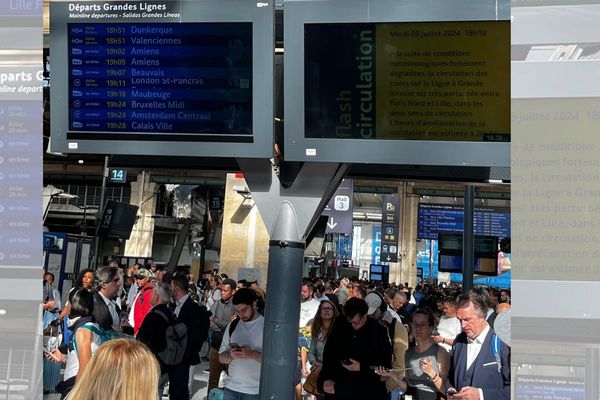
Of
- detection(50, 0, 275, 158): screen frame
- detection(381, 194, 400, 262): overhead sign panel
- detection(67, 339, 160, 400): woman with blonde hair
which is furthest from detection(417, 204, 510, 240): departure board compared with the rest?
detection(67, 339, 160, 400): woman with blonde hair

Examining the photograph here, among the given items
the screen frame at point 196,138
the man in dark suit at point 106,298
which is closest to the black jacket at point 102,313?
the man in dark suit at point 106,298

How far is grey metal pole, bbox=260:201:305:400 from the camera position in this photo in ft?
16.3

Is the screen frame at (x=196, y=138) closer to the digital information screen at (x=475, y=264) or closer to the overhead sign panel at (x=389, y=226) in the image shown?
the digital information screen at (x=475, y=264)

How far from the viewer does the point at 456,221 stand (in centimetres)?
3712

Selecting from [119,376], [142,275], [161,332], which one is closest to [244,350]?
[161,332]

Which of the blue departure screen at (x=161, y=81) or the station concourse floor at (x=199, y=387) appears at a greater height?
the blue departure screen at (x=161, y=81)

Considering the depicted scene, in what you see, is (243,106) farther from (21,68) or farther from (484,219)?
(484,219)

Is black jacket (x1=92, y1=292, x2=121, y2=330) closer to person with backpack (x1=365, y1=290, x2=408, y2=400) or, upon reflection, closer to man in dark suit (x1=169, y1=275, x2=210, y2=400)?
man in dark suit (x1=169, y1=275, x2=210, y2=400)

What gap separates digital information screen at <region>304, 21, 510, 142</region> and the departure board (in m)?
31.3

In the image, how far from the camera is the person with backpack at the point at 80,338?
5.34 metres

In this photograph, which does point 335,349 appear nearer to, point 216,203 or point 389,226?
point 216,203

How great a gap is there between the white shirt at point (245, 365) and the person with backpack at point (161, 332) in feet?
2.84

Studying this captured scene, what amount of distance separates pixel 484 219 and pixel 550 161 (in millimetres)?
33640

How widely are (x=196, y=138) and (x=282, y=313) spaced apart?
4.09 feet
